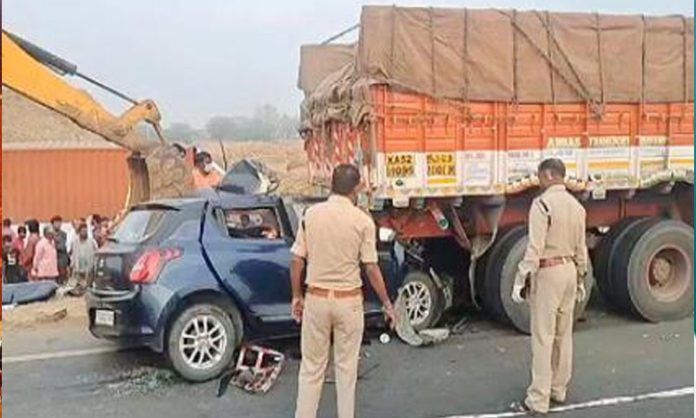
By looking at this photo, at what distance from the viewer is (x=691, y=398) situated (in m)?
6.27

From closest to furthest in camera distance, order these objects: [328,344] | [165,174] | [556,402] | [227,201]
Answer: [328,344]
[556,402]
[227,201]
[165,174]

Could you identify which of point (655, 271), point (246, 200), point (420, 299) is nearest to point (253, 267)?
point (246, 200)

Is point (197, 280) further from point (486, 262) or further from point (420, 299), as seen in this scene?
point (486, 262)

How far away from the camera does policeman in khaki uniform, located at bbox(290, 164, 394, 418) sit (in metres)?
5.36

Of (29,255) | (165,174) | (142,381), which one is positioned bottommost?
(142,381)

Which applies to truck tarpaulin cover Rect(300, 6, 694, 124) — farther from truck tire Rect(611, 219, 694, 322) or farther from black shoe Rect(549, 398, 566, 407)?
black shoe Rect(549, 398, 566, 407)

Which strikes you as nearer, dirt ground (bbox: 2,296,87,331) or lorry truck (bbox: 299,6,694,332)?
lorry truck (bbox: 299,6,694,332)

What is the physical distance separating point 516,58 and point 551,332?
352cm

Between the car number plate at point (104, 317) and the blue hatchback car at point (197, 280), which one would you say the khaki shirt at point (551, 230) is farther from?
the car number plate at point (104, 317)

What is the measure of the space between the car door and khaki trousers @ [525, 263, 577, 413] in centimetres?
238

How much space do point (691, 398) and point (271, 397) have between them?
319cm

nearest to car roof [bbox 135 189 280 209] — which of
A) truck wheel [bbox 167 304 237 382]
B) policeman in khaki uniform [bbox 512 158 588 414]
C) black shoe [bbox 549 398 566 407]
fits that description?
truck wheel [bbox 167 304 237 382]

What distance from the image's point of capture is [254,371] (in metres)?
7.06

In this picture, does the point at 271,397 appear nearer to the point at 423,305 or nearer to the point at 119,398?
the point at 119,398
